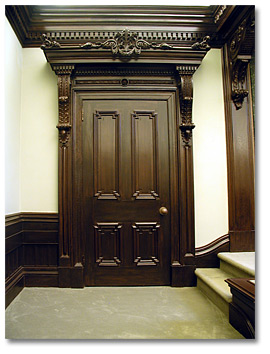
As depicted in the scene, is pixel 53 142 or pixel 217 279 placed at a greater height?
pixel 53 142

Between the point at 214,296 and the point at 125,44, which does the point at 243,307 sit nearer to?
the point at 214,296

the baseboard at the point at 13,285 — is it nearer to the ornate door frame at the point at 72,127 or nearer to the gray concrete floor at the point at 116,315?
the gray concrete floor at the point at 116,315

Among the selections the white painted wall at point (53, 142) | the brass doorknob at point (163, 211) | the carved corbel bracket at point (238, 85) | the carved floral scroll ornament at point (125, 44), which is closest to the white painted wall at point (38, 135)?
the white painted wall at point (53, 142)

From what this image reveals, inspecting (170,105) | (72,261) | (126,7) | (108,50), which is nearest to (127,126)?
(170,105)

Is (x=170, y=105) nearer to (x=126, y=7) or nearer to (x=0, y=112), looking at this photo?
(x=126, y=7)

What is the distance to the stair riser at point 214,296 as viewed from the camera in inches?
87.6

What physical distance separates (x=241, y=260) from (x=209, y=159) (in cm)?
108

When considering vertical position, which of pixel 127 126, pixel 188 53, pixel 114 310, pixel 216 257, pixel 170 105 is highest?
pixel 188 53

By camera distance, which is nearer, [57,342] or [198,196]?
[57,342]

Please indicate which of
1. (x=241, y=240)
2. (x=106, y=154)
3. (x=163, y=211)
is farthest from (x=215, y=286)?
(x=106, y=154)

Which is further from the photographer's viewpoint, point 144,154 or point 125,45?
point 144,154

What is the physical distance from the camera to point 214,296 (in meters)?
2.44

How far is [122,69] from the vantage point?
2.95 m

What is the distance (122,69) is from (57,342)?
2.52m
